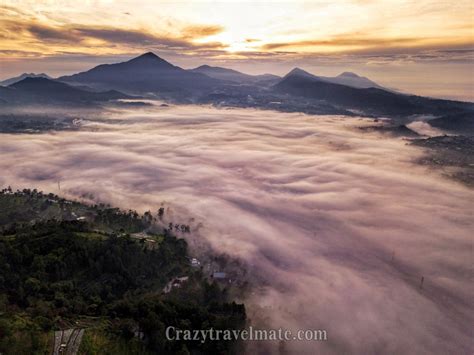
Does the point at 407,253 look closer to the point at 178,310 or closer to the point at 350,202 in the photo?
the point at 350,202

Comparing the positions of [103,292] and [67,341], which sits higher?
[67,341]

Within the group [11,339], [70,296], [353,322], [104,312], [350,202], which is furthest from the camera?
[350,202]

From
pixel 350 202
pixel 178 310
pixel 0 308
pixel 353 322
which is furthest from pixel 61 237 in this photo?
pixel 350 202

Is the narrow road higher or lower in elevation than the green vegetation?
higher

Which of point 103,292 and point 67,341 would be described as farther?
point 103,292

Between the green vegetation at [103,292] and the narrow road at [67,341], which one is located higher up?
the narrow road at [67,341]

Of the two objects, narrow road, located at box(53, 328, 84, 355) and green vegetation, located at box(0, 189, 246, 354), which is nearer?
narrow road, located at box(53, 328, 84, 355)

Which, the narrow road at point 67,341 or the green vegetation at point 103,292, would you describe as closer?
the narrow road at point 67,341

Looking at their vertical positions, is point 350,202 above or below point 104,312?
below
